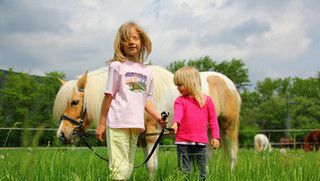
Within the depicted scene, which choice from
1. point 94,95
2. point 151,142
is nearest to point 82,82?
point 94,95

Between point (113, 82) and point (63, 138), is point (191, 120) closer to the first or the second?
point (113, 82)

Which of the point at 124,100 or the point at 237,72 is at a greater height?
the point at 237,72

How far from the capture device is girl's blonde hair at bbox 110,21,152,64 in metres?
3.37

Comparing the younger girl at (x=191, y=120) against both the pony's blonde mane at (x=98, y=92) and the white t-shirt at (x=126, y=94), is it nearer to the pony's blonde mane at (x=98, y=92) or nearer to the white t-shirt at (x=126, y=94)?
the white t-shirt at (x=126, y=94)

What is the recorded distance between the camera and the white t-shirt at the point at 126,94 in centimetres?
324

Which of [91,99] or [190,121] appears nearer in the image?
[190,121]

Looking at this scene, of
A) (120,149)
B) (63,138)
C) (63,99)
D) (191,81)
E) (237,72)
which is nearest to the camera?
(120,149)

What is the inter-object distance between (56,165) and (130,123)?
3.25ft

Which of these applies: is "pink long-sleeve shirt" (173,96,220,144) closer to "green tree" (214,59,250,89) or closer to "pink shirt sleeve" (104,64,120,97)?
"pink shirt sleeve" (104,64,120,97)

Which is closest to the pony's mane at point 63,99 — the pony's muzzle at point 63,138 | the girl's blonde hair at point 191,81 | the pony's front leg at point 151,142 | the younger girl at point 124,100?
the pony's muzzle at point 63,138

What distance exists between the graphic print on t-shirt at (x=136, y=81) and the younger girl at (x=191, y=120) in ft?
1.49

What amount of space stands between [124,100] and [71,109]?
212cm

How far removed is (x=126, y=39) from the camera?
339cm

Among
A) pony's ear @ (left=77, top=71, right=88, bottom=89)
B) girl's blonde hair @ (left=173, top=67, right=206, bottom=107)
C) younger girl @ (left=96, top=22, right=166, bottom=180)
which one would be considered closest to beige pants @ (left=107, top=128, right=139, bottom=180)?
younger girl @ (left=96, top=22, right=166, bottom=180)
